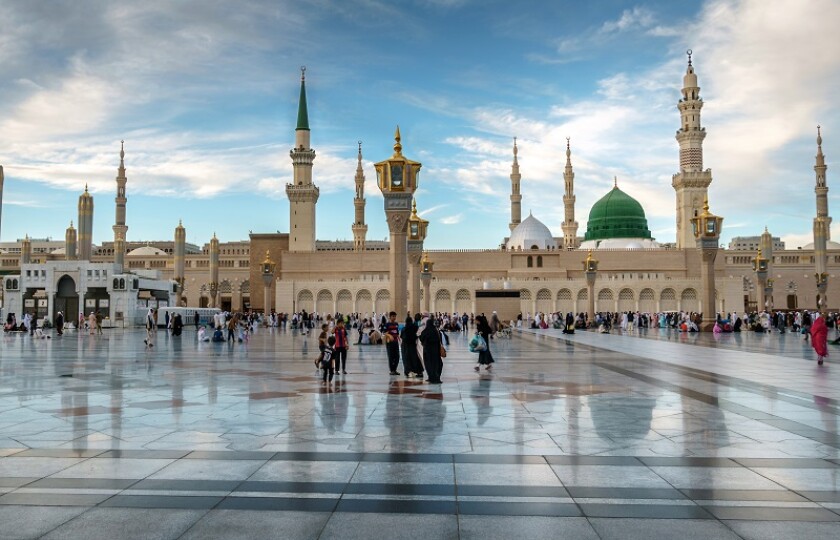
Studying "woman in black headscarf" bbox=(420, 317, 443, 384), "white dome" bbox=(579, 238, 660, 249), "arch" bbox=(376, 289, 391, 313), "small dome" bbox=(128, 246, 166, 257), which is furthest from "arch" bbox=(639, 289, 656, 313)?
"small dome" bbox=(128, 246, 166, 257)

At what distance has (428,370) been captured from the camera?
10.1 metres

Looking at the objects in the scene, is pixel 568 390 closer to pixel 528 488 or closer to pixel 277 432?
pixel 277 432

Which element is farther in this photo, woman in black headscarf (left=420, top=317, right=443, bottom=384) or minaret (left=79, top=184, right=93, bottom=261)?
minaret (left=79, top=184, right=93, bottom=261)

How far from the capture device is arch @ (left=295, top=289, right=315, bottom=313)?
198 feet

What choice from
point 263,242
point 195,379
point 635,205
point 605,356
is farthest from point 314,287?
point 195,379

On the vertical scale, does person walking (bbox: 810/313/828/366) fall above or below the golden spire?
below

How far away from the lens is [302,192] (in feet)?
214

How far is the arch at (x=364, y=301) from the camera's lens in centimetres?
5938

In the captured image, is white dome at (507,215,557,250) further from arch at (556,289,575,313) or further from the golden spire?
the golden spire

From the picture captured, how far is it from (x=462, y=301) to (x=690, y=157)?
2430 cm

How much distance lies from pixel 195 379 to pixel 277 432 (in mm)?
4956

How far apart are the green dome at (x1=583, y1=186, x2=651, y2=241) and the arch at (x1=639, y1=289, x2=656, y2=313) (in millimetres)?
16434

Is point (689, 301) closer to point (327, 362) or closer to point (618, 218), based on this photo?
point (618, 218)

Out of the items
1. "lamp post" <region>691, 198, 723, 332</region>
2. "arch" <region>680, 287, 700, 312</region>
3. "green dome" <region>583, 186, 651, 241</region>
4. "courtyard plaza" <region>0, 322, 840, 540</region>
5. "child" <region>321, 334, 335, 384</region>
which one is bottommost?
"courtyard plaza" <region>0, 322, 840, 540</region>
